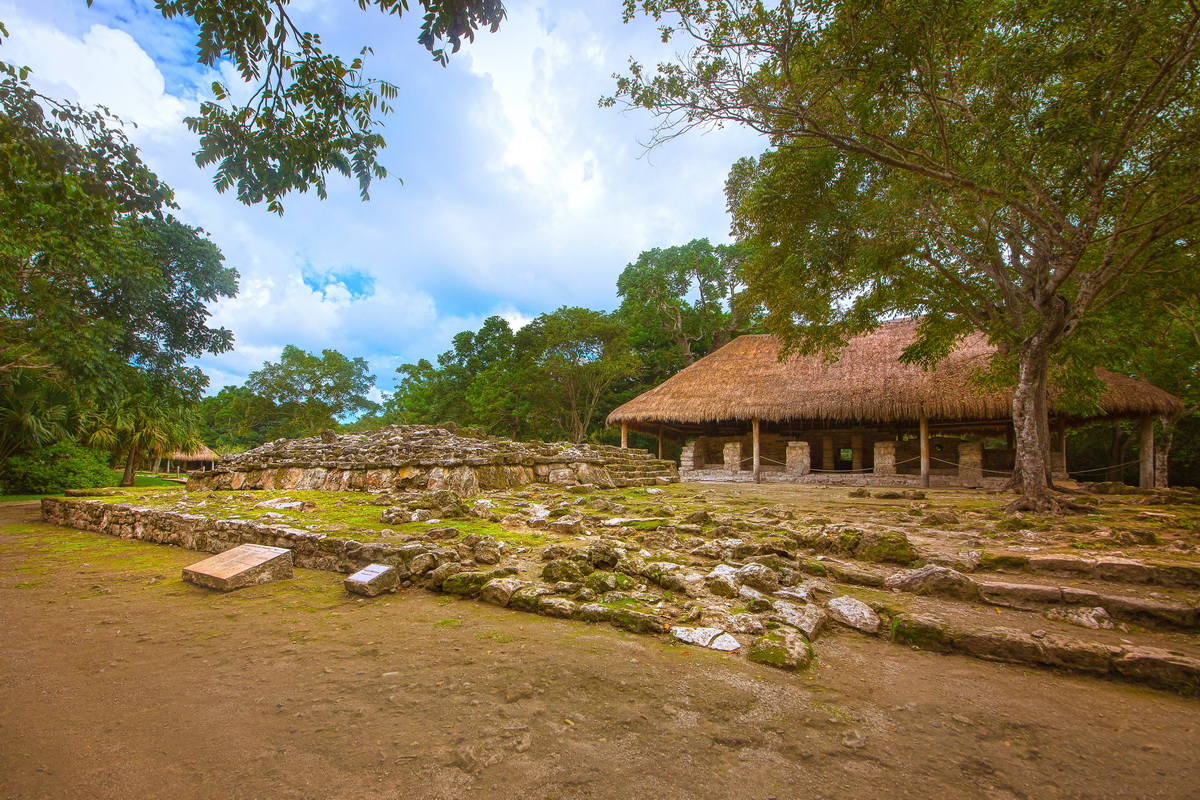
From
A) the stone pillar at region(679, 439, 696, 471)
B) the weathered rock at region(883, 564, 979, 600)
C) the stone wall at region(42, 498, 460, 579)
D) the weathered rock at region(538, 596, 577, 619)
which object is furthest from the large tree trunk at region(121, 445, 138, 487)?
the weathered rock at region(883, 564, 979, 600)

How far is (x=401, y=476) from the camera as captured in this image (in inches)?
359

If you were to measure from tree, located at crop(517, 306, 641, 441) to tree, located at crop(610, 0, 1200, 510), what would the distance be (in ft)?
46.1

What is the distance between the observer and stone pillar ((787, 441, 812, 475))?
17.1 metres

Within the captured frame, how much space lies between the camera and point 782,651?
2.54 metres

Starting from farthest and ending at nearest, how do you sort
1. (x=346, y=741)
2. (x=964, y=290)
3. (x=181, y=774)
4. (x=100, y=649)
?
(x=964, y=290)
(x=100, y=649)
(x=346, y=741)
(x=181, y=774)

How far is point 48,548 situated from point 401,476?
14.2ft

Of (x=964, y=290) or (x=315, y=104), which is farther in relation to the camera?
(x=964, y=290)

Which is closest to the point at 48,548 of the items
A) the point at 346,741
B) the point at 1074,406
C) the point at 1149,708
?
the point at 346,741

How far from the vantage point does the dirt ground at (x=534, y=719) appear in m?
1.64

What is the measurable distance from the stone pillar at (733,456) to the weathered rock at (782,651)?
52.5ft

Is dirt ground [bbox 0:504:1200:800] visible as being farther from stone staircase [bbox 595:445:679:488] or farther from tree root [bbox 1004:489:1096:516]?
stone staircase [bbox 595:445:679:488]

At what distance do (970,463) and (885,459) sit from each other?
2.19 metres

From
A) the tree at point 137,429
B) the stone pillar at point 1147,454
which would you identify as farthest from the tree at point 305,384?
the stone pillar at point 1147,454

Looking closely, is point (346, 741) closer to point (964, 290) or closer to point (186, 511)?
point (186, 511)
